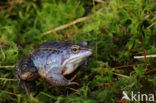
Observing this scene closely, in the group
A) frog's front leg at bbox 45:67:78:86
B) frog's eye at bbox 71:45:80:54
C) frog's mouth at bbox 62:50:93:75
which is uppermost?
frog's eye at bbox 71:45:80:54

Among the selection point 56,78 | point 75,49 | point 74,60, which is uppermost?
point 75,49

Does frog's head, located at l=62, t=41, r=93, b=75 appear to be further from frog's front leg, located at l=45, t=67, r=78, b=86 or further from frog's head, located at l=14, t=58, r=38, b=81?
frog's head, located at l=14, t=58, r=38, b=81

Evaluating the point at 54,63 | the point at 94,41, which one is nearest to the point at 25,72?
the point at 54,63

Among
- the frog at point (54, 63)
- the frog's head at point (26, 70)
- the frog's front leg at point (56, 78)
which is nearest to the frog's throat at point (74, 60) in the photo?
the frog at point (54, 63)

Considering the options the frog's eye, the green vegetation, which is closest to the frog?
the frog's eye

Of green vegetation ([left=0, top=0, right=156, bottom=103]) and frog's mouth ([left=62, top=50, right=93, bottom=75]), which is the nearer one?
green vegetation ([left=0, top=0, right=156, bottom=103])

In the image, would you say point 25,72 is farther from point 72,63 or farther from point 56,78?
point 72,63

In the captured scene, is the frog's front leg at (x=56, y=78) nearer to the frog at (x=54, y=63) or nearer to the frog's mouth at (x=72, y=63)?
the frog at (x=54, y=63)
